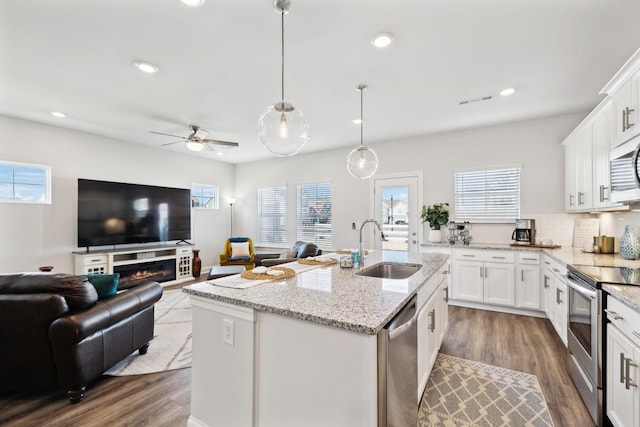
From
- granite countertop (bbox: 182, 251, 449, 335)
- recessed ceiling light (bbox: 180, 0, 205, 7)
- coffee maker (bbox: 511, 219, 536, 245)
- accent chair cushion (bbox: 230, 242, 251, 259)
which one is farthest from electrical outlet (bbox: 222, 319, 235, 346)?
accent chair cushion (bbox: 230, 242, 251, 259)

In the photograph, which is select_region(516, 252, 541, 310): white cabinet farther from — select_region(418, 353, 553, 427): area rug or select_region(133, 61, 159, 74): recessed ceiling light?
select_region(133, 61, 159, 74): recessed ceiling light

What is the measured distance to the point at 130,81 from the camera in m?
3.03

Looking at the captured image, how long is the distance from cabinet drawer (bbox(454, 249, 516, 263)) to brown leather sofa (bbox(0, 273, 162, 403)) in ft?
14.1

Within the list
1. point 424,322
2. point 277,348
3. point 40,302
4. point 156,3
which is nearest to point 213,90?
point 156,3

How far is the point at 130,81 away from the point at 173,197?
331 centimetres

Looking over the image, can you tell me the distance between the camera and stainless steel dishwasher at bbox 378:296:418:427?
1.21m

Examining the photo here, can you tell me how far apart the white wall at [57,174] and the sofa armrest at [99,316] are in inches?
123

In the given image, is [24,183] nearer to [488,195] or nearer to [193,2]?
[193,2]

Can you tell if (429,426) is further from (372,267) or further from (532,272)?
(532,272)

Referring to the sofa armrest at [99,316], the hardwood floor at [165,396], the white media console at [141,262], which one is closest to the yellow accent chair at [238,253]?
→ the white media console at [141,262]

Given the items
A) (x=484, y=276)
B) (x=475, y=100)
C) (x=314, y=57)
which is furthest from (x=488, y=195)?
(x=314, y=57)

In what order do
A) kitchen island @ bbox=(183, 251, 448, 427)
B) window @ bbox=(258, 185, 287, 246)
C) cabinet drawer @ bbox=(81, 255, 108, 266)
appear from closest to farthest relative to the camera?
kitchen island @ bbox=(183, 251, 448, 427) < cabinet drawer @ bbox=(81, 255, 108, 266) < window @ bbox=(258, 185, 287, 246)

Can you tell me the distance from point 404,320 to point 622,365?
1280 millimetres

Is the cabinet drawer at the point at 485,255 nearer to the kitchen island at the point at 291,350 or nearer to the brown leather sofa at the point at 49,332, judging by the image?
the kitchen island at the point at 291,350
